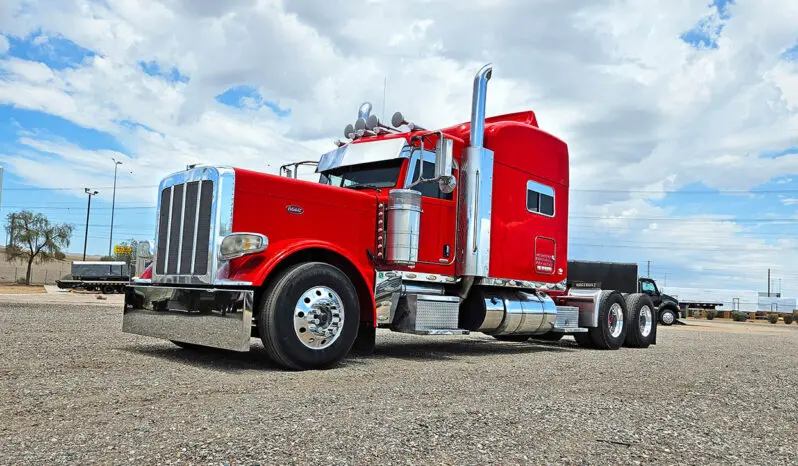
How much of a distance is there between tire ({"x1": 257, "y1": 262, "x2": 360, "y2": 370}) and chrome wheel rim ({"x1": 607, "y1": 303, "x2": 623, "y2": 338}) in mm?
6240

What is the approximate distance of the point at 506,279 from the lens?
9.62 m

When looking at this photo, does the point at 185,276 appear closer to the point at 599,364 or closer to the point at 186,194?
the point at 186,194

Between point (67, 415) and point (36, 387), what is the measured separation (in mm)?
1174

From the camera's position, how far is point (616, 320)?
38.8 ft

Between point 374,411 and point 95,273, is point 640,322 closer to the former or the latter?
point 374,411

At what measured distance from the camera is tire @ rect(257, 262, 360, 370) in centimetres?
639

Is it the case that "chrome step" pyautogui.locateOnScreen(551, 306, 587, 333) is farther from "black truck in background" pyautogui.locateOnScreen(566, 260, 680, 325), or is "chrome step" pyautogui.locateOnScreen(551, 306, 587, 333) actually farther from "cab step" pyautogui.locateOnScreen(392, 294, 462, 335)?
"cab step" pyautogui.locateOnScreen(392, 294, 462, 335)

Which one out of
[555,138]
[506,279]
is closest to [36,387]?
[506,279]

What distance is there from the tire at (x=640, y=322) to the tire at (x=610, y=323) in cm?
12

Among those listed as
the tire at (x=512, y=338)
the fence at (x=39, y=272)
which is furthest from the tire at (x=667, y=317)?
the fence at (x=39, y=272)

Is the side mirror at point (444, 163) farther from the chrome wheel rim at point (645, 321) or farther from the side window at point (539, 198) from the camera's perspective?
the chrome wheel rim at point (645, 321)

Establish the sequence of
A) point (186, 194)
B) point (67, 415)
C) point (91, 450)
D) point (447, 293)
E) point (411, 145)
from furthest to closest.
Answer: point (447, 293) → point (411, 145) → point (186, 194) → point (67, 415) → point (91, 450)

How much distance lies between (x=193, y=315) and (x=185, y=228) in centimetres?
101

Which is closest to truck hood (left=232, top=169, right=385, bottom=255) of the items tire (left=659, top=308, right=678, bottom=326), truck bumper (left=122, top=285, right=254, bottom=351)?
truck bumper (left=122, top=285, right=254, bottom=351)
